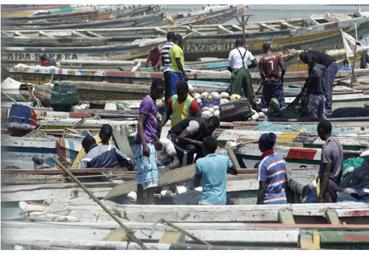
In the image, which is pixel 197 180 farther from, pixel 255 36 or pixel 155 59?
pixel 255 36

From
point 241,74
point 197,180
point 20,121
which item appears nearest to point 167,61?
point 241,74

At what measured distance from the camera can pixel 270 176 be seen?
8.35 metres

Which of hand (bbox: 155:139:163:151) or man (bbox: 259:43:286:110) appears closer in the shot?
hand (bbox: 155:139:163:151)

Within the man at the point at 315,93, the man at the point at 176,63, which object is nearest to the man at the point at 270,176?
the man at the point at 315,93

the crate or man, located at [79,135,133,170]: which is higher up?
the crate

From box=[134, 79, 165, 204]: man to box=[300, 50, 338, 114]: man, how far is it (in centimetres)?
390

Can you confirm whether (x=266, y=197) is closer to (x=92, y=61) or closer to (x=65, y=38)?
(x=92, y=61)

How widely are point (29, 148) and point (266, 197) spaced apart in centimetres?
457

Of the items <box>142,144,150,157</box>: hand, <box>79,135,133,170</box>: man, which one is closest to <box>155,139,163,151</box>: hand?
<box>79,135,133,170</box>: man

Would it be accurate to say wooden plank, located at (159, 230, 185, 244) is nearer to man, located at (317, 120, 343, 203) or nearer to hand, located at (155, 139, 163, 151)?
man, located at (317, 120, 343, 203)

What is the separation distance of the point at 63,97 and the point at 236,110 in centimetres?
300

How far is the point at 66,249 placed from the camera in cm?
698

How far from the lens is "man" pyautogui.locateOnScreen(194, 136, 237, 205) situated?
337 inches

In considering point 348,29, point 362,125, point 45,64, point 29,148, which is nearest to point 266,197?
point 362,125
